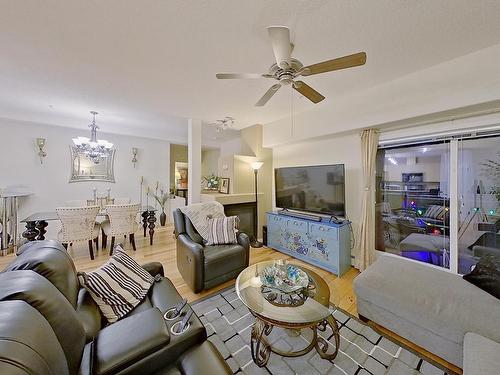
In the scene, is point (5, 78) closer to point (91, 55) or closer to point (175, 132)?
point (91, 55)

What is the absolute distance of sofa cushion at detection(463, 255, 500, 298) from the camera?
1.59 meters

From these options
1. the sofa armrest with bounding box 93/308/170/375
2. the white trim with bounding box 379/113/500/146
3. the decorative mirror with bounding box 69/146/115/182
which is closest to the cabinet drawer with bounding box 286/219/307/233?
the white trim with bounding box 379/113/500/146

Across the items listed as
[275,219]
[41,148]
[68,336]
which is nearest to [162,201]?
[41,148]

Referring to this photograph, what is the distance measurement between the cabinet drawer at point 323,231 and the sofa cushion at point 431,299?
0.77 metres

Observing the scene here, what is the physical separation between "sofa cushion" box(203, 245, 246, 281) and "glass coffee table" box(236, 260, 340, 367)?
64 cm

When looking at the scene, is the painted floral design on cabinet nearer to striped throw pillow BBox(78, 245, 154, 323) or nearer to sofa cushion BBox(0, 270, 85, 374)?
striped throw pillow BBox(78, 245, 154, 323)

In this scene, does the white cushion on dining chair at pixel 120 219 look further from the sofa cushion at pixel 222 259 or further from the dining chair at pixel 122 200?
the sofa cushion at pixel 222 259

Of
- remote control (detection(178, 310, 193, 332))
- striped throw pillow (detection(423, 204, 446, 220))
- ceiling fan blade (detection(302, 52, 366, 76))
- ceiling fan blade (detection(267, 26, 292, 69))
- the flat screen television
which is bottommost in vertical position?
remote control (detection(178, 310, 193, 332))

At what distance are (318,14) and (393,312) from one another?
7.92 ft

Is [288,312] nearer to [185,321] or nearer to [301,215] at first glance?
[185,321]

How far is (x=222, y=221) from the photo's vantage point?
288 centimetres

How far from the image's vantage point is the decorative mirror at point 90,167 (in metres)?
4.36

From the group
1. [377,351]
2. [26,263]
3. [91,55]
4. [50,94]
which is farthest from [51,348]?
[50,94]

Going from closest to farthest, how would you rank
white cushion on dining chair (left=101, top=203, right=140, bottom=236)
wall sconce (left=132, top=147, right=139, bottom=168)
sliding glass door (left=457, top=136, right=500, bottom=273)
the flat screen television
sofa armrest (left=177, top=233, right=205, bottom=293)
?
sliding glass door (left=457, top=136, right=500, bottom=273)
sofa armrest (left=177, top=233, right=205, bottom=293)
the flat screen television
white cushion on dining chair (left=101, top=203, right=140, bottom=236)
wall sconce (left=132, top=147, right=139, bottom=168)
